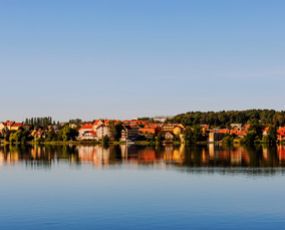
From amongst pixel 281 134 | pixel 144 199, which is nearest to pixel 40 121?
pixel 281 134

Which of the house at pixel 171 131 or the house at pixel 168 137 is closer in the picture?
the house at pixel 168 137

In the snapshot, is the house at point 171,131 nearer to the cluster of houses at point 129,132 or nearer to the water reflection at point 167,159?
the cluster of houses at point 129,132

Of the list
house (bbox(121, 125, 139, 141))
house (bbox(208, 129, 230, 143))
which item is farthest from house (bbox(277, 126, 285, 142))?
house (bbox(121, 125, 139, 141))

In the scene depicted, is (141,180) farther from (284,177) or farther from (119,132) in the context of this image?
(119,132)

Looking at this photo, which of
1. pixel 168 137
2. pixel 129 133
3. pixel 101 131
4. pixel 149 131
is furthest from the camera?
pixel 149 131

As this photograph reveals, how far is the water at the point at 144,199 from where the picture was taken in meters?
26.5

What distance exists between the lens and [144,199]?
109 feet

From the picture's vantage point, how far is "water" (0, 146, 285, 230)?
2652 cm

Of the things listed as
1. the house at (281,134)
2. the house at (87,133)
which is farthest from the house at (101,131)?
the house at (281,134)

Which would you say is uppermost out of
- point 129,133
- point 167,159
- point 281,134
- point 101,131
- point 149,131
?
point 101,131

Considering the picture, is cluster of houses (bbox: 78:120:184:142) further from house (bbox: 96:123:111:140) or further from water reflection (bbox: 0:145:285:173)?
water reflection (bbox: 0:145:285:173)

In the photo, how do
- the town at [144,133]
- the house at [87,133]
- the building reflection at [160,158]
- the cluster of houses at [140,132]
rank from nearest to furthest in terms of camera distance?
the building reflection at [160,158] → the town at [144,133] → the cluster of houses at [140,132] → the house at [87,133]

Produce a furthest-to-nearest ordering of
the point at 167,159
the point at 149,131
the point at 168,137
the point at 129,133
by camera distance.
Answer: the point at 149,131 < the point at 168,137 < the point at 129,133 < the point at 167,159

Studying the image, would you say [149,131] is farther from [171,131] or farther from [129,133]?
[129,133]
